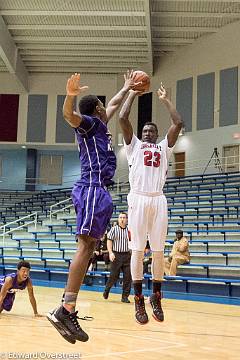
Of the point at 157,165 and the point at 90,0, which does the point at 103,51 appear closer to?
the point at 90,0

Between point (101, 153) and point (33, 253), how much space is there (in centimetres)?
1415

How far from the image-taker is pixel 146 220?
16.8ft

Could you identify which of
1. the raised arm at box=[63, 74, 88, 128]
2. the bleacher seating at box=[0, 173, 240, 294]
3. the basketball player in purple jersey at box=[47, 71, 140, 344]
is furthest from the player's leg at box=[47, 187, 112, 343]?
the bleacher seating at box=[0, 173, 240, 294]

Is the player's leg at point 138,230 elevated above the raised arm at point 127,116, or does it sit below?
below

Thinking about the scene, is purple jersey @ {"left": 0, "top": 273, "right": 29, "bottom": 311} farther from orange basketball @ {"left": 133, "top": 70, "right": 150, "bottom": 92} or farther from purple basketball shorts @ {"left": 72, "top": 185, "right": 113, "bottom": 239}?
purple basketball shorts @ {"left": 72, "top": 185, "right": 113, "bottom": 239}

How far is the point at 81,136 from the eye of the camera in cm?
410

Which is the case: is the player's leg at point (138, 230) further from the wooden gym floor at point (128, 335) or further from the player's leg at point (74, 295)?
the player's leg at point (74, 295)

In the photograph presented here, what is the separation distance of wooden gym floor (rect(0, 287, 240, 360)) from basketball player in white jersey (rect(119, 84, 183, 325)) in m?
0.89

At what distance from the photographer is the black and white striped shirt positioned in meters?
11.2

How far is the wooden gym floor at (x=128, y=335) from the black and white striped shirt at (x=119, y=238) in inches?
50.8

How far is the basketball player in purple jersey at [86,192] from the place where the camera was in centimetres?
383

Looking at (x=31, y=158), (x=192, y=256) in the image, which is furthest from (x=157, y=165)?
(x=31, y=158)

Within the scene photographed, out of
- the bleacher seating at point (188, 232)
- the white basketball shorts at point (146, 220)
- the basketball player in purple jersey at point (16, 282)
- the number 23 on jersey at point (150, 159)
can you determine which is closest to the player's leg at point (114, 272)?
the bleacher seating at point (188, 232)

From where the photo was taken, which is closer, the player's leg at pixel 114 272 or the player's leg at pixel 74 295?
the player's leg at pixel 74 295
